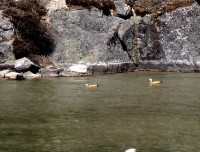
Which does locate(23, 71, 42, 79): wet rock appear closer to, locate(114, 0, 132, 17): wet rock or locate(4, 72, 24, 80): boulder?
locate(4, 72, 24, 80): boulder

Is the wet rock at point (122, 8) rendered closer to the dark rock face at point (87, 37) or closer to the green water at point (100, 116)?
the dark rock face at point (87, 37)

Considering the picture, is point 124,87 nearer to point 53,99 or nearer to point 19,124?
point 53,99

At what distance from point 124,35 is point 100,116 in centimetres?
3065

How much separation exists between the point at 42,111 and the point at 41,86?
11984mm

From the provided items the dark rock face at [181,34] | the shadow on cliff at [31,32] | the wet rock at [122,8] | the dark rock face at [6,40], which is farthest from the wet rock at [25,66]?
the dark rock face at [181,34]

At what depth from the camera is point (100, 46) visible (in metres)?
52.2

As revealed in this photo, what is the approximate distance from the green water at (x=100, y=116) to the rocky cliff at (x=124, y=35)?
35.1 ft

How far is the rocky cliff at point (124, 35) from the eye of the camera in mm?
51247

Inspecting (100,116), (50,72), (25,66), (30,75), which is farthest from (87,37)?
(100,116)

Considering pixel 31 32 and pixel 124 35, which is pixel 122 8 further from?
pixel 31 32

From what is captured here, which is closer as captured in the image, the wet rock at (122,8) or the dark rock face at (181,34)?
the dark rock face at (181,34)

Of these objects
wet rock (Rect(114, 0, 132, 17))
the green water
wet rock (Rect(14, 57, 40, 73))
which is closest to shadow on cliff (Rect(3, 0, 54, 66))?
wet rock (Rect(14, 57, 40, 73))

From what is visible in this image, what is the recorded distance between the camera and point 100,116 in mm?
24859

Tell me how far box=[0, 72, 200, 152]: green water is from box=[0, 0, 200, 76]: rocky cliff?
10708 mm
